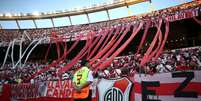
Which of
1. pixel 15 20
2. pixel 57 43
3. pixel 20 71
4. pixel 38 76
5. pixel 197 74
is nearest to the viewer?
pixel 197 74

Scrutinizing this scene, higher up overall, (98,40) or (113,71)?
(98,40)

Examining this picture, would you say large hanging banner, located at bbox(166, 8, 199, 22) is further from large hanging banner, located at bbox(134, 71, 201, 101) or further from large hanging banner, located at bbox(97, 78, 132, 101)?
large hanging banner, located at bbox(134, 71, 201, 101)

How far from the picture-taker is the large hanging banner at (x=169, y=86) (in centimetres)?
619

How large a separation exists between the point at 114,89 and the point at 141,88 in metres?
1.04

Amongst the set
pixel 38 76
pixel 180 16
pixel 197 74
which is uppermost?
pixel 180 16

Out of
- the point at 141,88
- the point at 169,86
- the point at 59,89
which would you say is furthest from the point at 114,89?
the point at 59,89

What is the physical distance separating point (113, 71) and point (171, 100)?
869 cm

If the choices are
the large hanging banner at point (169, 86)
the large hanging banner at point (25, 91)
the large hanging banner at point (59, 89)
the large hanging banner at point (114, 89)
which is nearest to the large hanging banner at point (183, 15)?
the large hanging banner at point (59, 89)

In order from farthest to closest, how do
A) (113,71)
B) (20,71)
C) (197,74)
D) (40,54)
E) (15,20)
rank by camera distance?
(15,20), (40,54), (20,71), (113,71), (197,74)

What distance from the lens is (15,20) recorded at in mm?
42062

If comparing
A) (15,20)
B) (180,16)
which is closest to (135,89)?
(180,16)

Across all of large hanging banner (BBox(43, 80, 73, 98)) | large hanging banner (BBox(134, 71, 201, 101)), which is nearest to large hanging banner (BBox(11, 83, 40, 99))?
large hanging banner (BBox(43, 80, 73, 98))

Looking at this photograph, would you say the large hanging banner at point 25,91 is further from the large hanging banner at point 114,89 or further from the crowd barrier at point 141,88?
the large hanging banner at point 114,89

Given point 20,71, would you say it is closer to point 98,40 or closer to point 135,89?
point 98,40
